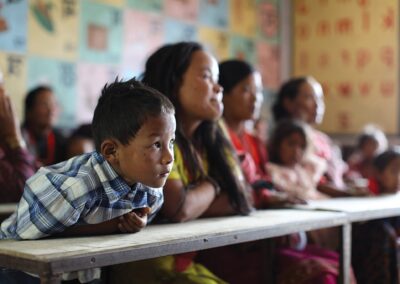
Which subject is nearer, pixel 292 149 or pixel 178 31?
pixel 292 149

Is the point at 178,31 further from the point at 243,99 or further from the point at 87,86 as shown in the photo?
the point at 243,99

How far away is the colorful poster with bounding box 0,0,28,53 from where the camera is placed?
3.81m

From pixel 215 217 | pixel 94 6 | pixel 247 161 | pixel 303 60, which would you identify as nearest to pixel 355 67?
pixel 303 60

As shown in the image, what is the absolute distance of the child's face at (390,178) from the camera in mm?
2956

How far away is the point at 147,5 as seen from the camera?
4711 mm

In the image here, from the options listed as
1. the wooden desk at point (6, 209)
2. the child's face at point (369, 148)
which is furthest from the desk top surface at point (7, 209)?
the child's face at point (369, 148)

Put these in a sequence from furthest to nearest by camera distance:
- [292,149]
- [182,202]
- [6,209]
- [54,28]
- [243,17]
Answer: [243,17]
[54,28]
[292,149]
[6,209]
[182,202]

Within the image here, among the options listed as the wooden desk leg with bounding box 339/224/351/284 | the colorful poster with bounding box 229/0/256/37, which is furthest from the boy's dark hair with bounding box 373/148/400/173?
the colorful poster with bounding box 229/0/256/37

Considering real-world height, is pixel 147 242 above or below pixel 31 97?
above

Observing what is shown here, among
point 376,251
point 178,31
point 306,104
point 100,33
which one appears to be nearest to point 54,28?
point 100,33

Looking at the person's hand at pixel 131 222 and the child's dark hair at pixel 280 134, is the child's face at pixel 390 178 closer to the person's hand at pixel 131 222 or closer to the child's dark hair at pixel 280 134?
the child's dark hair at pixel 280 134

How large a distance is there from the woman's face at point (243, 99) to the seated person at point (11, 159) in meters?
0.83

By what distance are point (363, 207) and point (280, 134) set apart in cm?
84

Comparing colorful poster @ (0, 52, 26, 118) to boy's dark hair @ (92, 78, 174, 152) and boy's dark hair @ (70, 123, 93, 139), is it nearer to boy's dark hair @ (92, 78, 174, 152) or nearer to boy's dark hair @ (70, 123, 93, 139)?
boy's dark hair @ (70, 123, 93, 139)
